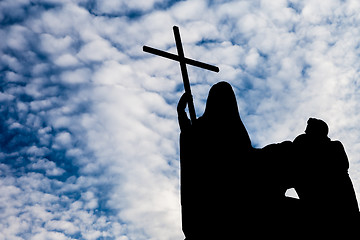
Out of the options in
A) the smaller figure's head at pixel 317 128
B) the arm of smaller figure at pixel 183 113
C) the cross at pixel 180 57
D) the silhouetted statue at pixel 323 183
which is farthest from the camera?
the cross at pixel 180 57

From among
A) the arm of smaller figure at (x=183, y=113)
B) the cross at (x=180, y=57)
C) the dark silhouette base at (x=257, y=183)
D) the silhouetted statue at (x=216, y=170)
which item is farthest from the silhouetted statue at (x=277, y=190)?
the cross at (x=180, y=57)

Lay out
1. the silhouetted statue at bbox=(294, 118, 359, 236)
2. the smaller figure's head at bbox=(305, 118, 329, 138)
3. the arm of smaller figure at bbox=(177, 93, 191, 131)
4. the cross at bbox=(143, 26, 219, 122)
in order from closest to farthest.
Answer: the silhouetted statue at bbox=(294, 118, 359, 236)
the smaller figure's head at bbox=(305, 118, 329, 138)
the arm of smaller figure at bbox=(177, 93, 191, 131)
the cross at bbox=(143, 26, 219, 122)

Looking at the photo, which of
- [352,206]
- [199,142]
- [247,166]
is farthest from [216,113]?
[352,206]

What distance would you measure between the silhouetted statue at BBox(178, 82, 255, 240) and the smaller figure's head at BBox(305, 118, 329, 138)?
79 centimetres

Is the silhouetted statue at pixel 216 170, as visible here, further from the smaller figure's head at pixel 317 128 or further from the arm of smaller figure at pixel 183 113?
the smaller figure's head at pixel 317 128

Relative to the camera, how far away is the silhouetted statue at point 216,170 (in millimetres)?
4176

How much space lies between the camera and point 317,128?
4.17 m

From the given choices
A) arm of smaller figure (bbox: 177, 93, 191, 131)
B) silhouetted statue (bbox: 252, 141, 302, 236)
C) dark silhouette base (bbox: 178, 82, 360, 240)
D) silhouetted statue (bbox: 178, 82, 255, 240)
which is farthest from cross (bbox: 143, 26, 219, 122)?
silhouetted statue (bbox: 252, 141, 302, 236)

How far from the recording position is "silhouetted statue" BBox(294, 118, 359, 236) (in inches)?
155

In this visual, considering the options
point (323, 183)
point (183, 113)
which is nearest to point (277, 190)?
point (323, 183)

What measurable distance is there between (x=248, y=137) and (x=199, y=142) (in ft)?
2.12

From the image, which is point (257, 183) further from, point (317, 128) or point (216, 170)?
point (317, 128)

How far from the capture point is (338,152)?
4.08 m

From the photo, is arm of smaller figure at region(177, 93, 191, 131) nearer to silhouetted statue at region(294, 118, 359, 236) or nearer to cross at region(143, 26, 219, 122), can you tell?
cross at region(143, 26, 219, 122)
